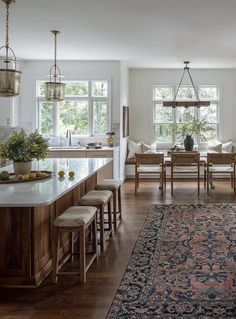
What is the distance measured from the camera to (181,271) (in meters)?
3.61

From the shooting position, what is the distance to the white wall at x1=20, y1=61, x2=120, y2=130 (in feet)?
28.1

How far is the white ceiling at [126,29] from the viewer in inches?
185

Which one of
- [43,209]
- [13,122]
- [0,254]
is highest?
[13,122]

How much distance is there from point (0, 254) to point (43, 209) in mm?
Answer: 520

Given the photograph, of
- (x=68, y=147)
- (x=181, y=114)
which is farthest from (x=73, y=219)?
(x=181, y=114)

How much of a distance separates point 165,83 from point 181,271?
718cm

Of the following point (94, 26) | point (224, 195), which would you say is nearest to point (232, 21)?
point (94, 26)

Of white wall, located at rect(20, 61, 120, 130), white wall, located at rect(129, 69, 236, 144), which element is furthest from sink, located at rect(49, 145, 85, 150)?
white wall, located at rect(129, 69, 236, 144)

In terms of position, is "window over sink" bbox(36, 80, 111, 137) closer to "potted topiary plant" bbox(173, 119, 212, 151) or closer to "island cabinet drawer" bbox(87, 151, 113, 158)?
"island cabinet drawer" bbox(87, 151, 113, 158)

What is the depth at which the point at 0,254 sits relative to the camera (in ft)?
10.6

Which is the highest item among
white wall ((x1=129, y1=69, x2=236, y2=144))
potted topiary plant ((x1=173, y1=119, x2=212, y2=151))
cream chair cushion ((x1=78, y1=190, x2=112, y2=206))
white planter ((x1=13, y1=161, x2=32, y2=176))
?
white wall ((x1=129, y1=69, x2=236, y2=144))

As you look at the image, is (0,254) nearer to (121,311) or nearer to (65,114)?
(121,311)

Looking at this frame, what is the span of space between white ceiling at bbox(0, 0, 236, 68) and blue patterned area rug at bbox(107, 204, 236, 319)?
107 inches

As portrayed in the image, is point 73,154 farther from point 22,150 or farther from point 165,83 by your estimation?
point 22,150
